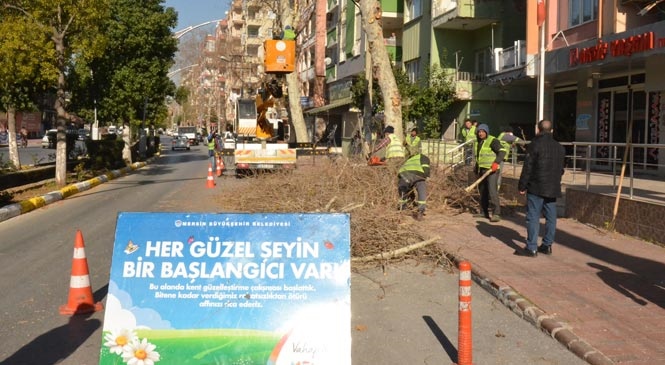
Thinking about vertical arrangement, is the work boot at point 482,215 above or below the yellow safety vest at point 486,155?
below

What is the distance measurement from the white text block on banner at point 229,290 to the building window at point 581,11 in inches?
670

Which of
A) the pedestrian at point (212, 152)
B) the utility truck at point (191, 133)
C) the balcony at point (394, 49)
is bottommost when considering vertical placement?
the pedestrian at point (212, 152)

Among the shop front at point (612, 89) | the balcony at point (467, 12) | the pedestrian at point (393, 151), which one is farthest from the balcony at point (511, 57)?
the pedestrian at point (393, 151)

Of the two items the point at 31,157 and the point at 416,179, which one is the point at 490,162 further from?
the point at 31,157

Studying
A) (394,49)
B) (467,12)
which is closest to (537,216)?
(467,12)

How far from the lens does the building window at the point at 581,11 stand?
741 inches

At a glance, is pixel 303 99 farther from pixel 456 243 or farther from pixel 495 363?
pixel 495 363

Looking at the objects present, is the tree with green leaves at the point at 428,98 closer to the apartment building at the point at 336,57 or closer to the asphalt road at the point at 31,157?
the apartment building at the point at 336,57

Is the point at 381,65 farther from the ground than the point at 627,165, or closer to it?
farther from the ground

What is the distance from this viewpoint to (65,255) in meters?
9.41

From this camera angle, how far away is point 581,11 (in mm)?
19453

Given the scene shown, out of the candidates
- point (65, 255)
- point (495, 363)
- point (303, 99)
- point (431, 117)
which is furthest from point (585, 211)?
point (303, 99)

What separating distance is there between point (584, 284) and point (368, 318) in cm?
256

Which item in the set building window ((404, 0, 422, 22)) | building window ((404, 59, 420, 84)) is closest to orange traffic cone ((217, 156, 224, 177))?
building window ((404, 59, 420, 84))
